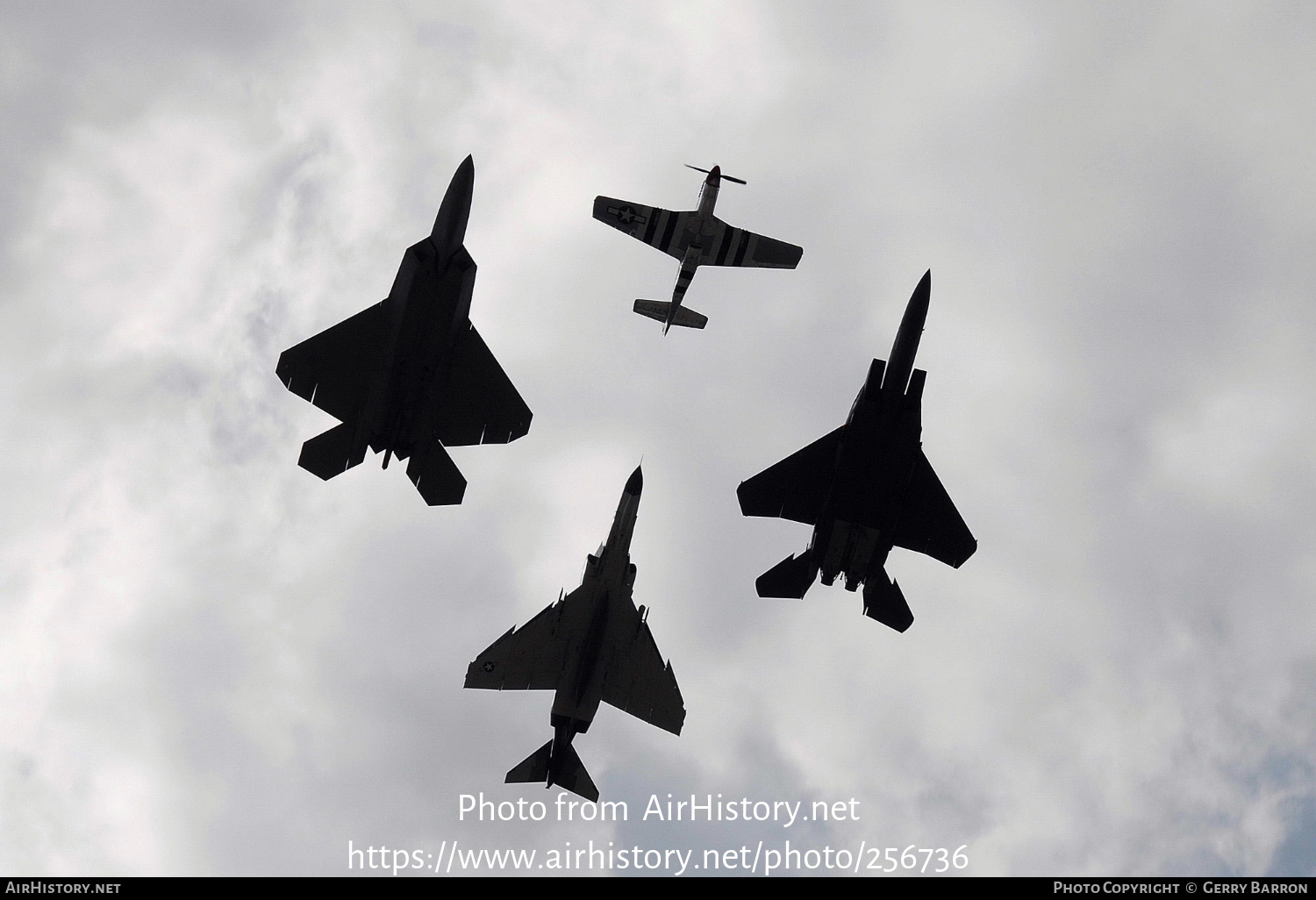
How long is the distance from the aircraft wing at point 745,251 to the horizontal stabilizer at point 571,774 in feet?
87.2

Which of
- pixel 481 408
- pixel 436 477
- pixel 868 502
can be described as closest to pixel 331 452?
pixel 436 477

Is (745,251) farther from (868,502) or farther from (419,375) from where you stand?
(419,375)

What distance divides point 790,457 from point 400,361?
16934 mm

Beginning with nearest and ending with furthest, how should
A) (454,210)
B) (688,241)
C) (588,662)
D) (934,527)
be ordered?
(454,210) < (934,527) < (588,662) < (688,241)

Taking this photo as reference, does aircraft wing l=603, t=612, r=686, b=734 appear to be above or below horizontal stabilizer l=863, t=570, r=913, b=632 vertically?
below

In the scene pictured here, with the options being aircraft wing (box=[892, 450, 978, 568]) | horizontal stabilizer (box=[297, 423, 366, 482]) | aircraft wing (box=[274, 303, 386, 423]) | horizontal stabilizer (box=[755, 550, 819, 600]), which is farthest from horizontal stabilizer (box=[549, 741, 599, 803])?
aircraft wing (box=[274, 303, 386, 423])

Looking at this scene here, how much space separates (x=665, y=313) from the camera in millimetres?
54062

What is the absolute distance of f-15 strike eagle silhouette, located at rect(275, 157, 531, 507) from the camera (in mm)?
36125

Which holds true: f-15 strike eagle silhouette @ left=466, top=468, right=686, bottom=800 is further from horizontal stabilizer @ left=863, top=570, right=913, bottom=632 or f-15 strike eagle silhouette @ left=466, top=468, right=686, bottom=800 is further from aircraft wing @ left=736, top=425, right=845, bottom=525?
horizontal stabilizer @ left=863, top=570, right=913, bottom=632

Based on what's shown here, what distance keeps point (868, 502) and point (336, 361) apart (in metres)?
22.6

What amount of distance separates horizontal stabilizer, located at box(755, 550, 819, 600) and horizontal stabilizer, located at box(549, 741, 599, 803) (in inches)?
473

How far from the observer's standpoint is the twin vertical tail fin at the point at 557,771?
1800 inches

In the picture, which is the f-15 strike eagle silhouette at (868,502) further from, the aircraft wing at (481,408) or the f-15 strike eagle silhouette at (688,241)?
the f-15 strike eagle silhouette at (688,241)
